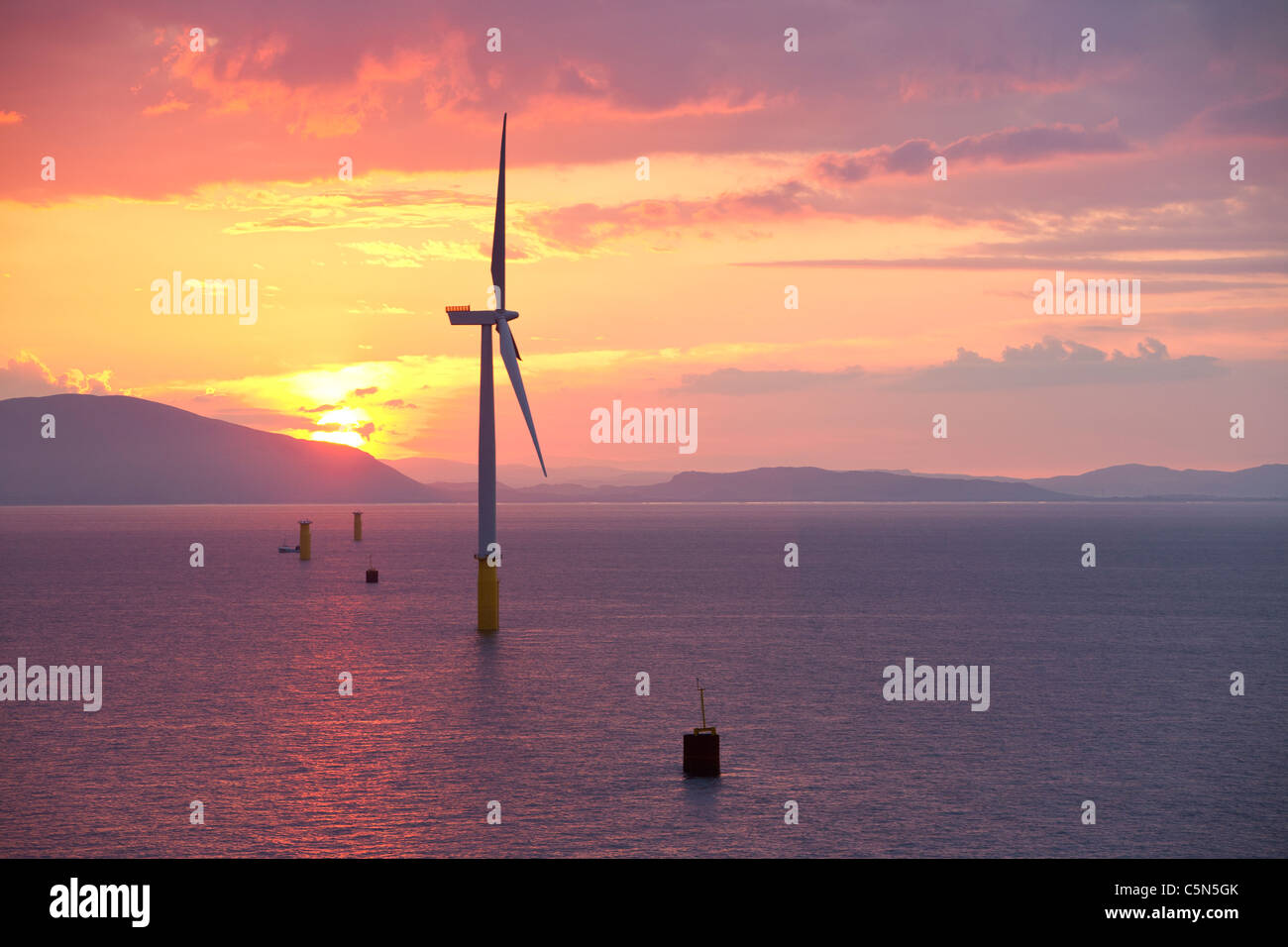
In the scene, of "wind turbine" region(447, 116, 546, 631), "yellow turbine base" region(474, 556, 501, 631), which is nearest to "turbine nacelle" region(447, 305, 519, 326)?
"wind turbine" region(447, 116, 546, 631)

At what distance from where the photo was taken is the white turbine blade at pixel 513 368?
91062mm

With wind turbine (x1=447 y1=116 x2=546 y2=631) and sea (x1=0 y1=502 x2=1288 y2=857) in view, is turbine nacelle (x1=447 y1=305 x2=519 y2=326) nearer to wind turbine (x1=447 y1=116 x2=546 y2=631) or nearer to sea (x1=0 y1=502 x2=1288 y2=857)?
wind turbine (x1=447 y1=116 x2=546 y2=631)

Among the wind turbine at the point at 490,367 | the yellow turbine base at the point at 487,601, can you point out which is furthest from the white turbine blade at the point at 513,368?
the yellow turbine base at the point at 487,601

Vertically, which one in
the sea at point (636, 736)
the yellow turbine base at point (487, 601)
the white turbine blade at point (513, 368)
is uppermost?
the white turbine blade at point (513, 368)

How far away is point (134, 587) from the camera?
158 metres

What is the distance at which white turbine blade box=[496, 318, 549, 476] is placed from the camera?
299ft

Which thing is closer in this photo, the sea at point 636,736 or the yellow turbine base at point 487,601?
the sea at point 636,736

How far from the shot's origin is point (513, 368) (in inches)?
3615

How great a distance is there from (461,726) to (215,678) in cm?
2566

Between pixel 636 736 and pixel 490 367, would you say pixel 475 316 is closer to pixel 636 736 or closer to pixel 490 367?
pixel 490 367

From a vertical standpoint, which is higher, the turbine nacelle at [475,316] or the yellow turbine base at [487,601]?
the turbine nacelle at [475,316]

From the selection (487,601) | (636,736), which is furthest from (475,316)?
(636,736)

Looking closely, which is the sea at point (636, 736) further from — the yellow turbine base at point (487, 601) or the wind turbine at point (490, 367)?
the wind turbine at point (490, 367)

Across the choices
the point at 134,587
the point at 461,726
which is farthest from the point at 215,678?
the point at 134,587
